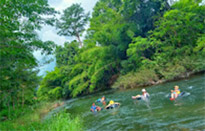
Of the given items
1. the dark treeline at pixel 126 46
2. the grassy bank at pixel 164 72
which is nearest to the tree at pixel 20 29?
the dark treeline at pixel 126 46

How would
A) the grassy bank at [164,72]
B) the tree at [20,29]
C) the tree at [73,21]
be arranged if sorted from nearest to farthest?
the tree at [20,29] → the grassy bank at [164,72] → the tree at [73,21]

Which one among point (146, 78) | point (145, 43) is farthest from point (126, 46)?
point (146, 78)

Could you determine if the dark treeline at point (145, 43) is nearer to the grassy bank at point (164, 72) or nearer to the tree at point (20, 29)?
the grassy bank at point (164, 72)

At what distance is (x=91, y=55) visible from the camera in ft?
92.2

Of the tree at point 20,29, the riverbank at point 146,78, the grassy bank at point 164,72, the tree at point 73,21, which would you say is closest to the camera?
the tree at point 20,29

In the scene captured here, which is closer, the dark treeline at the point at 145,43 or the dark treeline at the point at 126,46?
the dark treeline at the point at 126,46

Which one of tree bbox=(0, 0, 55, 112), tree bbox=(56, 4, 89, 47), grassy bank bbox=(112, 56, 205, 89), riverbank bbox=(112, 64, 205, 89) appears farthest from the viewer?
tree bbox=(56, 4, 89, 47)

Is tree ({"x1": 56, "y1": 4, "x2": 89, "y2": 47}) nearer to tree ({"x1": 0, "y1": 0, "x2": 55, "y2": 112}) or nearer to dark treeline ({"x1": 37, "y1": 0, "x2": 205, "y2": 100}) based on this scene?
dark treeline ({"x1": 37, "y1": 0, "x2": 205, "y2": 100})

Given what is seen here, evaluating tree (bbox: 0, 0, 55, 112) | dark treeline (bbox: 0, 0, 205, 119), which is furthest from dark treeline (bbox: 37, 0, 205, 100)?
tree (bbox: 0, 0, 55, 112)

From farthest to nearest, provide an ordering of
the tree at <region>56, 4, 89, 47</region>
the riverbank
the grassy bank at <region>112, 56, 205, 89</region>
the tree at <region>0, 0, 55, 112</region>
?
1. the tree at <region>56, 4, 89, 47</region>
2. the riverbank
3. the grassy bank at <region>112, 56, 205, 89</region>
4. the tree at <region>0, 0, 55, 112</region>

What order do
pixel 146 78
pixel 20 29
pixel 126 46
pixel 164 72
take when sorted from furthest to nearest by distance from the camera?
pixel 126 46 < pixel 146 78 < pixel 164 72 < pixel 20 29

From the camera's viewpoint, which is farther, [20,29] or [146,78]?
[146,78]

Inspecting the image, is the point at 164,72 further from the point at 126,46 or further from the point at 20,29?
the point at 20,29

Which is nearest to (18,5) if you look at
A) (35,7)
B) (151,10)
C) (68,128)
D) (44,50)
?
(35,7)
